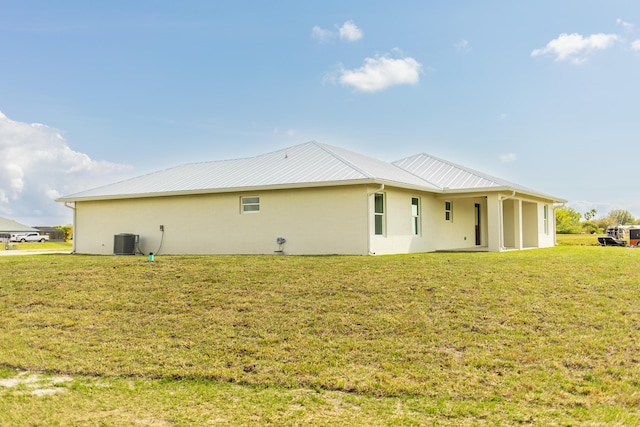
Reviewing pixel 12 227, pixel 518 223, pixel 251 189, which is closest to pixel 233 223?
pixel 251 189

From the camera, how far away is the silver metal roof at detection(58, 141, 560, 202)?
1594 centimetres

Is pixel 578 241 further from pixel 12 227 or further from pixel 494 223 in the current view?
pixel 12 227

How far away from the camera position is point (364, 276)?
35.1ft

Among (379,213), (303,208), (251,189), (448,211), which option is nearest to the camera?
(379,213)

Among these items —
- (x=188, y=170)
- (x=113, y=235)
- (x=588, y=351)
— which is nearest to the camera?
(x=588, y=351)

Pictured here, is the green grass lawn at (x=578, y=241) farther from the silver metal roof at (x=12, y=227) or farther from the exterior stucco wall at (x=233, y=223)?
the silver metal roof at (x=12, y=227)

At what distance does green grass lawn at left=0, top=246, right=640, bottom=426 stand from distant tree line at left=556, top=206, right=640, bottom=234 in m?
47.6

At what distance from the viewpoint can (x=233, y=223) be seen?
671 inches

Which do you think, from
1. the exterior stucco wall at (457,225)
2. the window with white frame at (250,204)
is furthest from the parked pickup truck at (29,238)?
the exterior stucco wall at (457,225)

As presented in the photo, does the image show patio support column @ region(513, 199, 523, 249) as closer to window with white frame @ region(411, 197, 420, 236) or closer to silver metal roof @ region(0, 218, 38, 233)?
window with white frame @ region(411, 197, 420, 236)

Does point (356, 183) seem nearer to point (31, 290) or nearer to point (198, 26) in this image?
point (198, 26)

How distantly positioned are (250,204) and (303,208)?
2.05m

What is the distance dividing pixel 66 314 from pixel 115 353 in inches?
104

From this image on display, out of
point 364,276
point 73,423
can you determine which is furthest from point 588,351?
point 73,423
